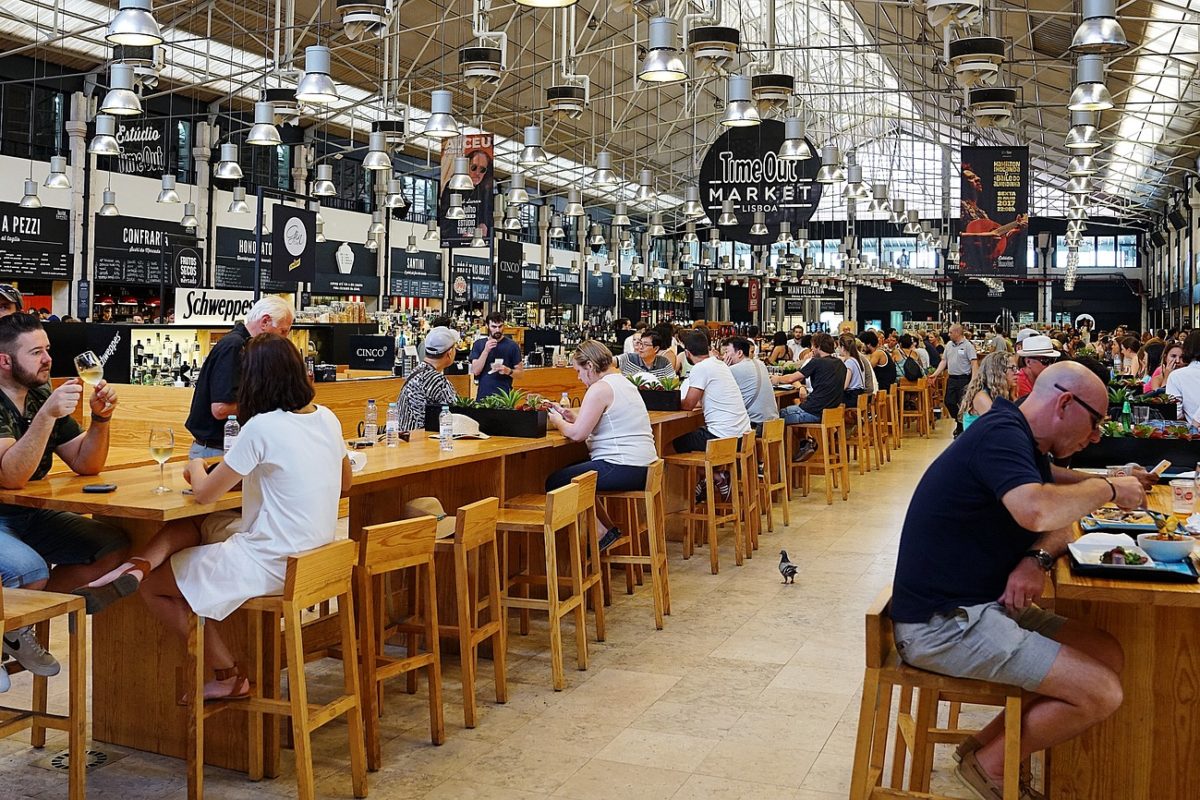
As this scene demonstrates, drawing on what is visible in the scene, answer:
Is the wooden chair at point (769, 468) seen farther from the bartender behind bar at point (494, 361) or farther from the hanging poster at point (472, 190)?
the hanging poster at point (472, 190)

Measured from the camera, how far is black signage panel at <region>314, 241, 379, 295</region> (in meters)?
24.0

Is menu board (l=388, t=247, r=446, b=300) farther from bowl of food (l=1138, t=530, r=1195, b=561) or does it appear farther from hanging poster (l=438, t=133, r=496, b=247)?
bowl of food (l=1138, t=530, r=1195, b=561)

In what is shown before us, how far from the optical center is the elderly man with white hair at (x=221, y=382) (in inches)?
206

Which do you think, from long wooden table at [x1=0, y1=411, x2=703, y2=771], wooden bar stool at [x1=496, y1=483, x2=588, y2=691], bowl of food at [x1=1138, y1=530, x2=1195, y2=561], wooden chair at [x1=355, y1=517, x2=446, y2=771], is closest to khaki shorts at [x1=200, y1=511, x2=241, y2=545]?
long wooden table at [x1=0, y1=411, x2=703, y2=771]

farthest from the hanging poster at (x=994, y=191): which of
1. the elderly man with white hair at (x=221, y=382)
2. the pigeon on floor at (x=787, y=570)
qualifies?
the elderly man with white hair at (x=221, y=382)

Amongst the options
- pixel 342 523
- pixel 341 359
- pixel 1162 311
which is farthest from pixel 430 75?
pixel 1162 311

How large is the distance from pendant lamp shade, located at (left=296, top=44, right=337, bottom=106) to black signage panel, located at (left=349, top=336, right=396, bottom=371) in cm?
489

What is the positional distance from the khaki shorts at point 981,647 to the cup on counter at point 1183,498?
4.10ft

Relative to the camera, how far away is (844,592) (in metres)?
6.68

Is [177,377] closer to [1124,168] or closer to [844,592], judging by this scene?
[844,592]

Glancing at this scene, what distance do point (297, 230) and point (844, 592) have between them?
271 inches

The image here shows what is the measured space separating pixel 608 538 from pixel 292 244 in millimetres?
6258

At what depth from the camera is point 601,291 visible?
3750 cm

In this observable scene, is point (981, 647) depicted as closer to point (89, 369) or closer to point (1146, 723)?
point (1146, 723)
